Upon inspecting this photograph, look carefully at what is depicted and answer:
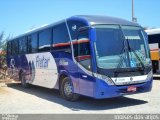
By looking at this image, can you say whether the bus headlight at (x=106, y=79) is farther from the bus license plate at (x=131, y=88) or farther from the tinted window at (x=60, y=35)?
the tinted window at (x=60, y=35)

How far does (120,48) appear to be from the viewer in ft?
35.3

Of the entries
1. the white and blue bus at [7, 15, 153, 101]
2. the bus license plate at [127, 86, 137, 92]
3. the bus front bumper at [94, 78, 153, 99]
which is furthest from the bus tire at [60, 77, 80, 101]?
the bus license plate at [127, 86, 137, 92]

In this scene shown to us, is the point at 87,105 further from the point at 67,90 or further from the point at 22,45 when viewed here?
the point at 22,45

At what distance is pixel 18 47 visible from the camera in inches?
762

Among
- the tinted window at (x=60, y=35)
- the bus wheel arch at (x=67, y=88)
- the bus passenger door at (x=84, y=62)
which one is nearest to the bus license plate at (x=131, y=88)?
the bus passenger door at (x=84, y=62)

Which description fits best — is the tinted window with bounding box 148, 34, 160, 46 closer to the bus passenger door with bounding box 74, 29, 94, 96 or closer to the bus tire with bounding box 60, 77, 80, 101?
the bus tire with bounding box 60, 77, 80, 101

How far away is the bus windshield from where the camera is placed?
34.1 ft

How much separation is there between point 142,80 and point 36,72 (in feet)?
22.0

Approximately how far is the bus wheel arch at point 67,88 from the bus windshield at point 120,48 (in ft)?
7.03

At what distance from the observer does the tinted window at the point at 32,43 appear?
15954mm

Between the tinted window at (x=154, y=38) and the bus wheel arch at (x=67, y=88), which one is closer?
the bus wheel arch at (x=67, y=88)

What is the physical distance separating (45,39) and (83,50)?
13.7 feet

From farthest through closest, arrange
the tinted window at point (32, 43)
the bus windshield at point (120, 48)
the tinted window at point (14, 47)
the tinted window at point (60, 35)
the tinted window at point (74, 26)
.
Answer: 1. the tinted window at point (14, 47)
2. the tinted window at point (32, 43)
3. the tinted window at point (60, 35)
4. the tinted window at point (74, 26)
5. the bus windshield at point (120, 48)

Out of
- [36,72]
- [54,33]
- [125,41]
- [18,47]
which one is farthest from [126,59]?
[18,47]
